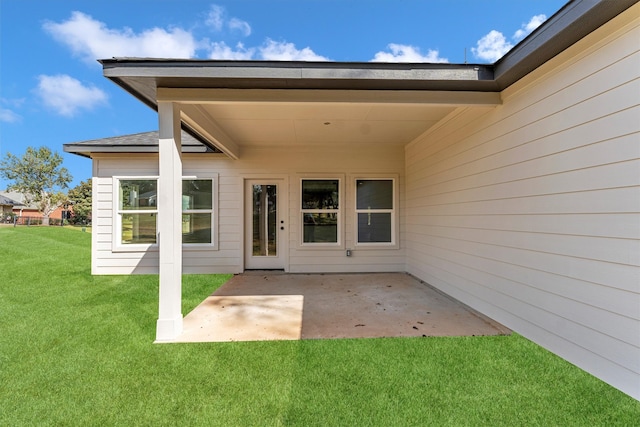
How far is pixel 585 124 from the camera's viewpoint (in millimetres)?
2312

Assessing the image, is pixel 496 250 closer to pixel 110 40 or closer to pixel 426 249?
pixel 426 249

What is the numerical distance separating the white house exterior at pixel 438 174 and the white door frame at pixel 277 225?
0.21 feet

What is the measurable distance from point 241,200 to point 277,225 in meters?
0.92

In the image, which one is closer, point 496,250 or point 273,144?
point 496,250

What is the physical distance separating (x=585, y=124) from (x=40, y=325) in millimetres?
5555

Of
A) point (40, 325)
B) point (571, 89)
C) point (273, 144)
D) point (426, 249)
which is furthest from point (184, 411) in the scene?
point (273, 144)

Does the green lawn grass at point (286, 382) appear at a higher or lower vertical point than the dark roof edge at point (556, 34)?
lower

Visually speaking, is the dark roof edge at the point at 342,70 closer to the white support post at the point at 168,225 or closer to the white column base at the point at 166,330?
the white support post at the point at 168,225

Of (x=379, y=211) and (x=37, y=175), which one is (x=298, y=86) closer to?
(x=379, y=211)

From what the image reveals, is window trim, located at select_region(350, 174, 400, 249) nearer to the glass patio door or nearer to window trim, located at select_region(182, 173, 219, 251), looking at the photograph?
the glass patio door

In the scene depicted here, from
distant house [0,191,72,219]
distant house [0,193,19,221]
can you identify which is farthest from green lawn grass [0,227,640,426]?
distant house [0,193,19,221]

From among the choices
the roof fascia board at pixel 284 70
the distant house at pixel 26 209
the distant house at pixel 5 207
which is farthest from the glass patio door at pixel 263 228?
the distant house at pixel 5 207

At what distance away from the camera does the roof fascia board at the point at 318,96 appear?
10.1 ft

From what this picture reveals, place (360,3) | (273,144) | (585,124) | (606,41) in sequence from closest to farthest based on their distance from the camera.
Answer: (606,41) < (585,124) < (273,144) < (360,3)
